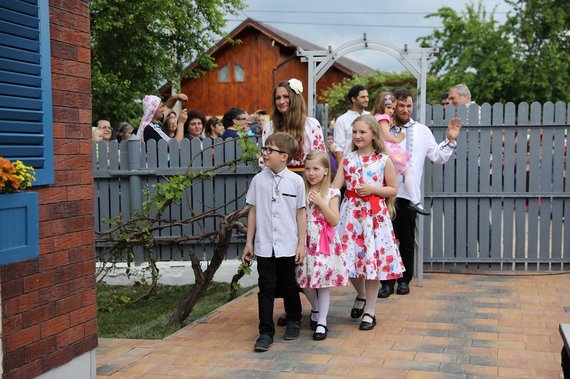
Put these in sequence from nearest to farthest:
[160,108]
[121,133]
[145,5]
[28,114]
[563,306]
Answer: [28,114]
[563,306]
[160,108]
[121,133]
[145,5]

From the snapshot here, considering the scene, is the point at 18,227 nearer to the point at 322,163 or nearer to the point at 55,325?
the point at 55,325

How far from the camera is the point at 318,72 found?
24.8ft

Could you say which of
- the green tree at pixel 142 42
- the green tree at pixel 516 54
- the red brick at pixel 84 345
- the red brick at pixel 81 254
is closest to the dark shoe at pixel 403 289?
the red brick at pixel 84 345

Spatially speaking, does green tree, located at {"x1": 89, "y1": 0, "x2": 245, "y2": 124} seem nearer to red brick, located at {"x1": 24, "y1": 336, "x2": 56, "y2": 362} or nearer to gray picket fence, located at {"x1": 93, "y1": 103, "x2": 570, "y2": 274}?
gray picket fence, located at {"x1": 93, "y1": 103, "x2": 570, "y2": 274}

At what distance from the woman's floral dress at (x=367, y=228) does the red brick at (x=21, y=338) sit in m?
2.63

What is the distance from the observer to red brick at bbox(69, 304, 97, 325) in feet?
13.1

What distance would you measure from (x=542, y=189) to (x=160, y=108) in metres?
4.46

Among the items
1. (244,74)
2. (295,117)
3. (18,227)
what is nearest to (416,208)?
(295,117)

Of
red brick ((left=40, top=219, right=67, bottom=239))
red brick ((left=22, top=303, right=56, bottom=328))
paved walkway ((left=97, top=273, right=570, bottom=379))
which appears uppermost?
red brick ((left=40, top=219, right=67, bottom=239))

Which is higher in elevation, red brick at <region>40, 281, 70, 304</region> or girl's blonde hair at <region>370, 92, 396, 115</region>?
girl's blonde hair at <region>370, 92, 396, 115</region>

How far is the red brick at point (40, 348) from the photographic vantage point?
362 cm

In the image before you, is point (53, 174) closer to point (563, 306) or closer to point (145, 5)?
point (563, 306)

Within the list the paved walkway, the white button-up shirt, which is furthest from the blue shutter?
the white button-up shirt

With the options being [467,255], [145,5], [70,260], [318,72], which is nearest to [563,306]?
[467,255]
